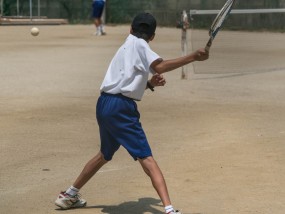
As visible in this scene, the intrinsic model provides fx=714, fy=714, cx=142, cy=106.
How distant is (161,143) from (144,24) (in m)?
3.20

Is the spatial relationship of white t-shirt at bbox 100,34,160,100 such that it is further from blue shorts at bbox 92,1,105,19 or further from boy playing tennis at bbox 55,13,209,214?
blue shorts at bbox 92,1,105,19

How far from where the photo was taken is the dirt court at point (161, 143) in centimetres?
609

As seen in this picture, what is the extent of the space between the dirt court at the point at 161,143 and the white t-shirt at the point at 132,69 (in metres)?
1.04

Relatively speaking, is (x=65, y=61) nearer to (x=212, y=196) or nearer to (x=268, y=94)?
(x=268, y=94)

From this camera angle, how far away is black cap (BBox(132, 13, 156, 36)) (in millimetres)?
5387

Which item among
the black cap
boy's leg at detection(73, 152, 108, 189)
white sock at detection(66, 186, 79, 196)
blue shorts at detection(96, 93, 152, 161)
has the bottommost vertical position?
white sock at detection(66, 186, 79, 196)

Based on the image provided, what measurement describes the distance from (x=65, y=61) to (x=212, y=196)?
12.3 m

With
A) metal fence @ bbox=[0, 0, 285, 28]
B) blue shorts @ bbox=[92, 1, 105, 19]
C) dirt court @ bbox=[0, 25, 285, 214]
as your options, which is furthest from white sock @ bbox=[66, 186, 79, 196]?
metal fence @ bbox=[0, 0, 285, 28]

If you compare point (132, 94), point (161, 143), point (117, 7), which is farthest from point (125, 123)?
point (117, 7)

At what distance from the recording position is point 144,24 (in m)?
5.39

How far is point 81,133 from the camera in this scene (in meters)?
8.92

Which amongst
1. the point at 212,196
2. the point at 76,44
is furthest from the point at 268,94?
the point at 76,44

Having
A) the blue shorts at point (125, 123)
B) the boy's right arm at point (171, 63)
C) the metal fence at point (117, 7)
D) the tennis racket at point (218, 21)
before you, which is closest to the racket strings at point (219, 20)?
the tennis racket at point (218, 21)

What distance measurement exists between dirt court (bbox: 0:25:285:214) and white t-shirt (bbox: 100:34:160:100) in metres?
1.04
